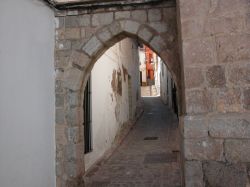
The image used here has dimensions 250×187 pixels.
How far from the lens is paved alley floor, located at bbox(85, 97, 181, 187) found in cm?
482

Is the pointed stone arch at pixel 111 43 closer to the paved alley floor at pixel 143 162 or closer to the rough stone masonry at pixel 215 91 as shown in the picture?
the rough stone masonry at pixel 215 91

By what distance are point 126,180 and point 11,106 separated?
8.77 ft

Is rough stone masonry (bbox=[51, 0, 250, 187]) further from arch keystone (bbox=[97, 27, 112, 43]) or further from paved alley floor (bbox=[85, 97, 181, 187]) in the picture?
paved alley floor (bbox=[85, 97, 181, 187])

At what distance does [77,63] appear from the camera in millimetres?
4082

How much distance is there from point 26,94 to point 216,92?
2.12 meters

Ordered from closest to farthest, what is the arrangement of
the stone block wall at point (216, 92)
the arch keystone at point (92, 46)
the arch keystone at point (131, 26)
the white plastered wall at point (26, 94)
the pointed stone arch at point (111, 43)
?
the stone block wall at point (216, 92) → the white plastered wall at point (26, 94) → the pointed stone arch at point (111, 43) → the arch keystone at point (131, 26) → the arch keystone at point (92, 46)

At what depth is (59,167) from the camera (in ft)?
13.1

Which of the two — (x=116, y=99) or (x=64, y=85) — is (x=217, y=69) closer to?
(x=64, y=85)

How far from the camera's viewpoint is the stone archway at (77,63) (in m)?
3.89

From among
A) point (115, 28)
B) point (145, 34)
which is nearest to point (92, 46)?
point (115, 28)

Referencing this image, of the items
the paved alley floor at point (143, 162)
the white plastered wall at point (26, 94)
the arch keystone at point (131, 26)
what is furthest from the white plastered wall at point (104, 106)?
the arch keystone at point (131, 26)

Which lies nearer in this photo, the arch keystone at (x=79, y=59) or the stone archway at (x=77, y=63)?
the stone archway at (x=77, y=63)

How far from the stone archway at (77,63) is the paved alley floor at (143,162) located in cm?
94

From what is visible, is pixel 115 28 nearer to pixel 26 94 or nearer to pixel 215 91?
pixel 26 94
